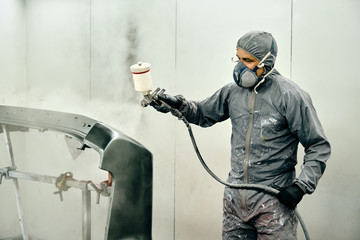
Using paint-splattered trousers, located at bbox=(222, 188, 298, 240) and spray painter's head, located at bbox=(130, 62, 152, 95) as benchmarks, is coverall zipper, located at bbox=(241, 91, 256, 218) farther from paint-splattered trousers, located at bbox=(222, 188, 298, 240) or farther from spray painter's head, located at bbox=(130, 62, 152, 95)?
spray painter's head, located at bbox=(130, 62, 152, 95)

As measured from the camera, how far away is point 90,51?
9.77 ft

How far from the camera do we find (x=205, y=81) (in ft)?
8.27

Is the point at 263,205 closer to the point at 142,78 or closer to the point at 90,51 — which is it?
the point at 142,78

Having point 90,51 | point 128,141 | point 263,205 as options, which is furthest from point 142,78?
point 90,51

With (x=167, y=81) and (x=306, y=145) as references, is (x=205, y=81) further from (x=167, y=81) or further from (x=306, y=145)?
(x=306, y=145)

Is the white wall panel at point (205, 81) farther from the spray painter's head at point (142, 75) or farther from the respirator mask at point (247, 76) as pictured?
the spray painter's head at point (142, 75)

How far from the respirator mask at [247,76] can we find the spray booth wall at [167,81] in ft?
2.01

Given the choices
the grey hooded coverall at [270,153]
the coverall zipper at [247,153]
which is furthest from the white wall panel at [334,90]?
the coverall zipper at [247,153]

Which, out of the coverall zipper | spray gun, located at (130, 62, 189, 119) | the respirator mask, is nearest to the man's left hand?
the coverall zipper

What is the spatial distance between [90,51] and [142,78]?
4.82 feet

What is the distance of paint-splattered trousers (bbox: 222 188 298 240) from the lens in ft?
5.38

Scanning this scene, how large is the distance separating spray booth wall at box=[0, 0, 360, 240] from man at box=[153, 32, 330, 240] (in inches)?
22.5

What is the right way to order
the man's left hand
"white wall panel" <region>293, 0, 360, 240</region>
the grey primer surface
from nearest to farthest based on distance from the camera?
the grey primer surface, the man's left hand, "white wall panel" <region>293, 0, 360, 240</region>

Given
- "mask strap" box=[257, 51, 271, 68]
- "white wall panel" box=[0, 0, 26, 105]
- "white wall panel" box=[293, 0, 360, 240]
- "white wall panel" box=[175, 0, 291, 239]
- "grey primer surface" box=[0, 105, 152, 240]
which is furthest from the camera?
"white wall panel" box=[0, 0, 26, 105]
